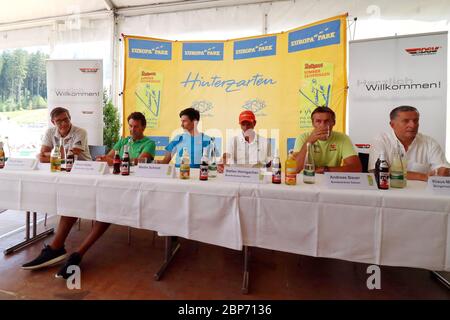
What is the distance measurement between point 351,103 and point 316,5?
4.61ft

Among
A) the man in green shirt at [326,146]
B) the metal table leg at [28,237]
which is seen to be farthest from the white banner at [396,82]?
the metal table leg at [28,237]

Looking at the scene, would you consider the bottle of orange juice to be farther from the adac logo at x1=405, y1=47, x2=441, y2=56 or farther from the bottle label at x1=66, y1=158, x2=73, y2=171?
the adac logo at x1=405, y1=47, x2=441, y2=56

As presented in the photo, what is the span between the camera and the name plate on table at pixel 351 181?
4.12 ft

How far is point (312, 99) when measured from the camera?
3.10 metres

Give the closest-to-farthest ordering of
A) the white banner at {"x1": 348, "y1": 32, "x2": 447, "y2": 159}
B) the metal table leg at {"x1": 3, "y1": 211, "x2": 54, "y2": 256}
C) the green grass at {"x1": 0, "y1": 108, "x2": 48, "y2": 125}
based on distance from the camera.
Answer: the metal table leg at {"x1": 3, "y1": 211, "x2": 54, "y2": 256} < the white banner at {"x1": 348, "y1": 32, "x2": 447, "y2": 159} < the green grass at {"x1": 0, "y1": 108, "x2": 48, "y2": 125}

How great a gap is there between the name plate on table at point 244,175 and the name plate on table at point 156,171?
333 millimetres

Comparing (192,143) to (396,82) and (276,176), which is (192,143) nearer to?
(276,176)

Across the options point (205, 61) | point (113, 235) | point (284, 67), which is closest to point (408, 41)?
point (284, 67)

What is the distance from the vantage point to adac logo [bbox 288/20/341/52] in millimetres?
2891

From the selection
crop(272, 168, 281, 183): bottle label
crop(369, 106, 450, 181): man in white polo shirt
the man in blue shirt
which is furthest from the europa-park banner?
crop(272, 168, 281, 183): bottle label

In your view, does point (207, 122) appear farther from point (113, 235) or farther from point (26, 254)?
point (26, 254)

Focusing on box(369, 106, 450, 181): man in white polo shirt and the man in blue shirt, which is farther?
the man in blue shirt

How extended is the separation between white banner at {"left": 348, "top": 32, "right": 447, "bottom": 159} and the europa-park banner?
0.53 feet

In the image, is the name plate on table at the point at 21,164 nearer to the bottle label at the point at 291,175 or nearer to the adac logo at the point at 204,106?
the bottle label at the point at 291,175
